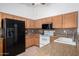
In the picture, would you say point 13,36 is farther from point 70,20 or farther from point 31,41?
point 70,20

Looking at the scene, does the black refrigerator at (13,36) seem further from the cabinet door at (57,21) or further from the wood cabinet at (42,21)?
the cabinet door at (57,21)

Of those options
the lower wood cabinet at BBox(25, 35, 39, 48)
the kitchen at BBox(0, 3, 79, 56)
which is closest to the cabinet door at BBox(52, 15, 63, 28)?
the kitchen at BBox(0, 3, 79, 56)

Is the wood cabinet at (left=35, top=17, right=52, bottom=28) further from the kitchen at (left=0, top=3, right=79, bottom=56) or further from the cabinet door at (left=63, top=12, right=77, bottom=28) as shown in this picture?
the cabinet door at (left=63, top=12, right=77, bottom=28)

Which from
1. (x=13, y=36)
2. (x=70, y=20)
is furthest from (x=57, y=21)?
(x=13, y=36)

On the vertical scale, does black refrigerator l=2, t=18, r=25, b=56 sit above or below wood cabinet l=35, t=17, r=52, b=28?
below

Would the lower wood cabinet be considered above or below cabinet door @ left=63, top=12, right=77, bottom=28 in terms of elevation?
below

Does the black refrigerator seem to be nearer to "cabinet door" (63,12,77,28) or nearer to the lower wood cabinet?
the lower wood cabinet

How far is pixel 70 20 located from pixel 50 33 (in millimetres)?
293

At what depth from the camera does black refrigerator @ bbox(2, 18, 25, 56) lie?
104 cm

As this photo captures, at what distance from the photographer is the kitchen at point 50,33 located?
1.07 m

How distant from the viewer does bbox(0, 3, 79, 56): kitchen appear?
42.0 inches

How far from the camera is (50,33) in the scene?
1164 mm

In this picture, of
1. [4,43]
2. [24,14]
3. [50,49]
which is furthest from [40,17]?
[4,43]

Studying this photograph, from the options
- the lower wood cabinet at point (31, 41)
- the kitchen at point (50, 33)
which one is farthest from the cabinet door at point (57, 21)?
the lower wood cabinet at point (31, 41)
